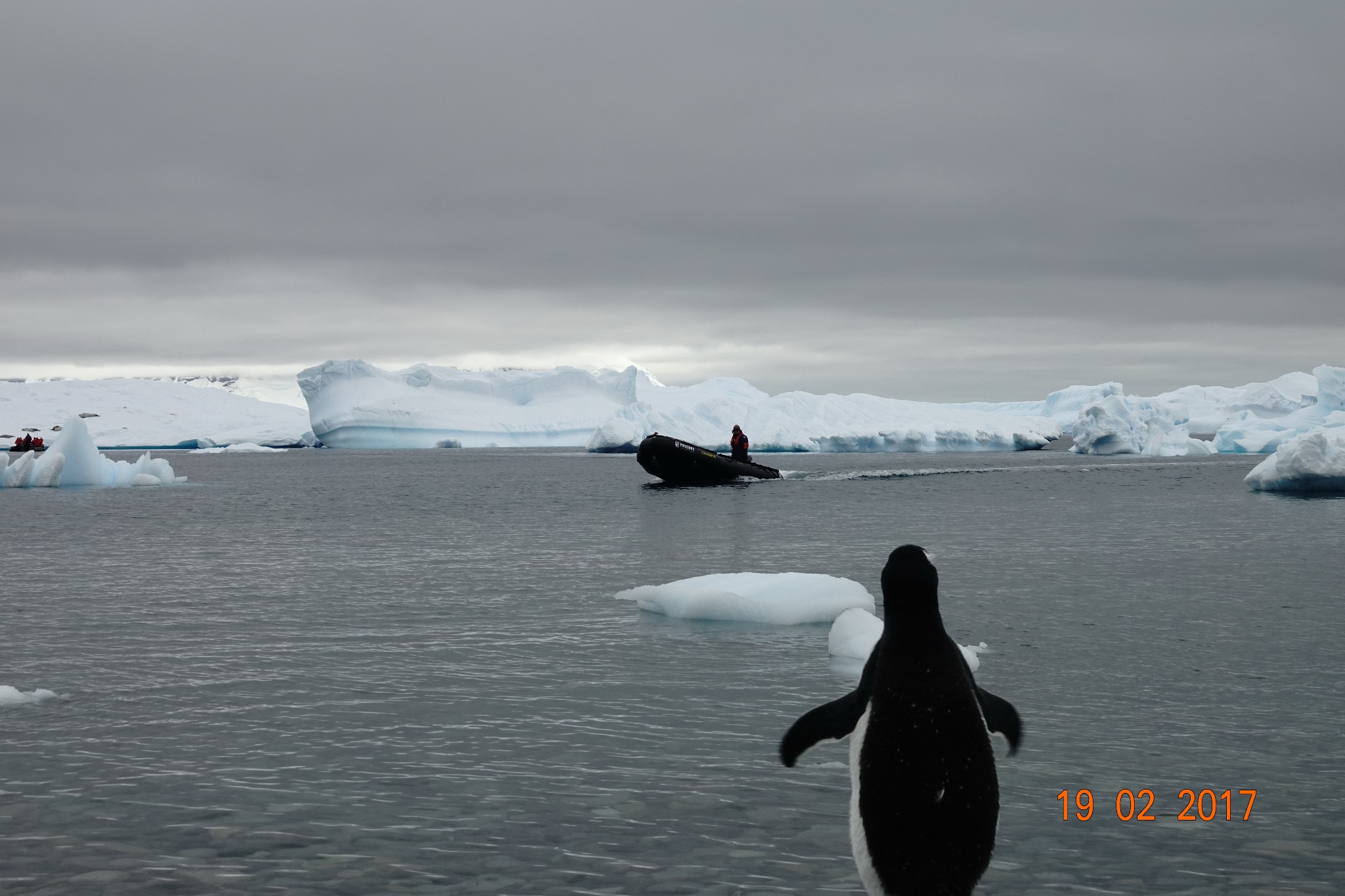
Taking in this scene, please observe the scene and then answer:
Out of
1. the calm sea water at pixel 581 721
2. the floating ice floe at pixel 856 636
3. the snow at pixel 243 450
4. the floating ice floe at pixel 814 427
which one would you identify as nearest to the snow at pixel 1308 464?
the calm sea water at pixel 581 721

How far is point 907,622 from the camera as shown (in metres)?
4.90

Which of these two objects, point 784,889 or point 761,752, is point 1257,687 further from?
point 784,889

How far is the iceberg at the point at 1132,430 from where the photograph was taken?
299ft

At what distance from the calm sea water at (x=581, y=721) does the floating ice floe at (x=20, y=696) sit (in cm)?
29

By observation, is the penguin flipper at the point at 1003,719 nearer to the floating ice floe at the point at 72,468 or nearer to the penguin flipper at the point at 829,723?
the penguin flipper at the point at 829,723

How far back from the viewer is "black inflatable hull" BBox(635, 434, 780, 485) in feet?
182

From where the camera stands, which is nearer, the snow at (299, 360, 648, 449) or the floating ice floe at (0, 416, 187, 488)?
the floating ice floe at (0, 416, 187, 488)

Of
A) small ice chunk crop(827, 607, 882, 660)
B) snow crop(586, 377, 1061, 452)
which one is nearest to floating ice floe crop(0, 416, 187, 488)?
small ice chunk crop(827, 607, 882, 660)

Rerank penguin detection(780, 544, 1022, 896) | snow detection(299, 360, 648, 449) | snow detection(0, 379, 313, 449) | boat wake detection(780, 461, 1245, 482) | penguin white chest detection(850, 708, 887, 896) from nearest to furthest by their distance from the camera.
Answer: penguin detection(780, 544, 1022, 896) → penguin white chest detection(850, 708, 887, 896) → boat wake detection(780, 461, 1245, 482) → snow detection(299, 360, 648, 449) → snow detection(0, 379, 313, 449)

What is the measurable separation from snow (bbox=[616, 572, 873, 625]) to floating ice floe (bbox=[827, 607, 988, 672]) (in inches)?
65.2

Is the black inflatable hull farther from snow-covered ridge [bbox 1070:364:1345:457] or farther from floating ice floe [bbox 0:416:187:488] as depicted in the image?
snow-covered ridge [bbox 1070:364:1345:457]

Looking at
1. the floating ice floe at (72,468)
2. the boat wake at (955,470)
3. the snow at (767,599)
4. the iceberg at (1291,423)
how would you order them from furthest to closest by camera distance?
the iceberg at (1291,423), the boat wake at (955,470), the floating ice floe at (72,468), the snow at (767,599)

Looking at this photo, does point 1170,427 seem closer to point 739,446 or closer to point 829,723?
point 739,446
